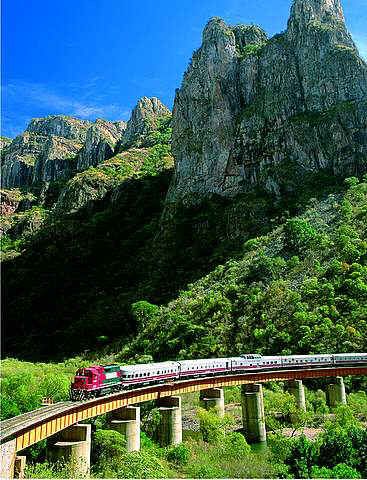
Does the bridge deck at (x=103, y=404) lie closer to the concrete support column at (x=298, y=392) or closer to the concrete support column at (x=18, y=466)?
the concrete support column at (x=18, y=466)

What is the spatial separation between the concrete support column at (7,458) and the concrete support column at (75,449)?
3397 mm

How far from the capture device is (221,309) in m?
79.8

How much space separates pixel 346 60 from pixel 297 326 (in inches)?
3683

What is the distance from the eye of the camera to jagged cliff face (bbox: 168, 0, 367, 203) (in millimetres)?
122812

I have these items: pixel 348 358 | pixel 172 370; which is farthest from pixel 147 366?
pixel 348 358

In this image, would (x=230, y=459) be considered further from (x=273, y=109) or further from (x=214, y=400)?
(x=273, y=109)

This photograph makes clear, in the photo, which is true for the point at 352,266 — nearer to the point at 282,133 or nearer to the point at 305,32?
the point at 282,133

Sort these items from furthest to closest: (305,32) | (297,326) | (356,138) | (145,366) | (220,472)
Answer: (305,32) < (356,138) < (297,326) < (145,366) < (220,472)

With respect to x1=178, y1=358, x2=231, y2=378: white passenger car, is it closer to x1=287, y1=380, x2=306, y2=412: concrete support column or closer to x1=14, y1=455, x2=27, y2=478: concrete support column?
x1=287, y1=380, x2=306, y2=412: concrete support column

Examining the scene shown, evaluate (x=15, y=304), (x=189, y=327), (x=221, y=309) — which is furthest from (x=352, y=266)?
(x=15, y=304)

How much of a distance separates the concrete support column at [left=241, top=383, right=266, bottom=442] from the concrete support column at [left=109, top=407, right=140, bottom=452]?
13.4 meters

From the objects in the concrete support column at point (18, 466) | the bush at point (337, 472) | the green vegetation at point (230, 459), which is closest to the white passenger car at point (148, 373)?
the green vegetation at point (230, 459)

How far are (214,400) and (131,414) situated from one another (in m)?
12.4

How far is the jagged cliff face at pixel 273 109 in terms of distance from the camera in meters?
123
